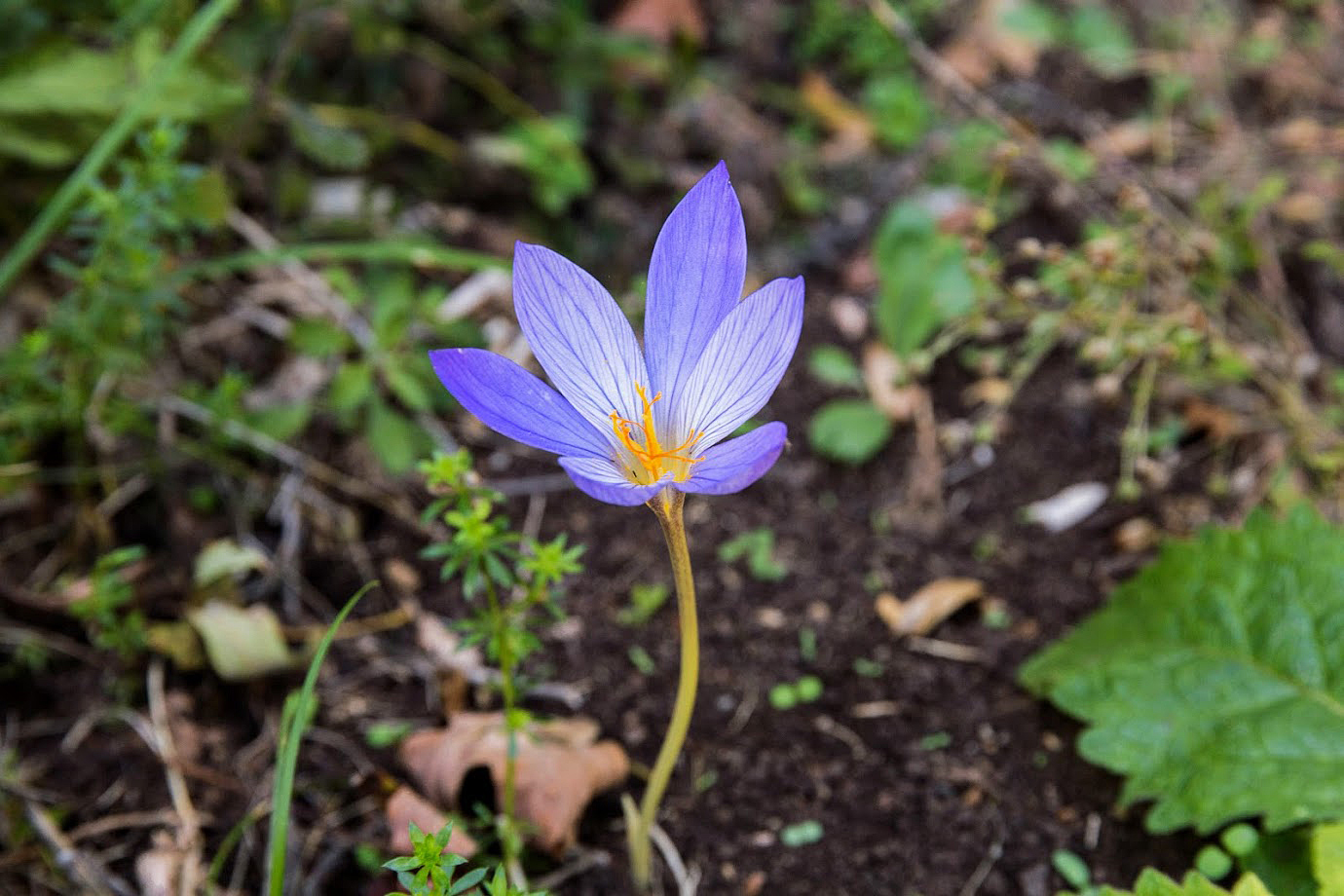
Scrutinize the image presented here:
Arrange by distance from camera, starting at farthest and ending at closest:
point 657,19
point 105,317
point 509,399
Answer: point 657,19
point 105,317
point 509,399

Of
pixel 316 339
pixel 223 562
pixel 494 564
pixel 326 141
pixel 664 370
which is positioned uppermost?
pixel 664 370

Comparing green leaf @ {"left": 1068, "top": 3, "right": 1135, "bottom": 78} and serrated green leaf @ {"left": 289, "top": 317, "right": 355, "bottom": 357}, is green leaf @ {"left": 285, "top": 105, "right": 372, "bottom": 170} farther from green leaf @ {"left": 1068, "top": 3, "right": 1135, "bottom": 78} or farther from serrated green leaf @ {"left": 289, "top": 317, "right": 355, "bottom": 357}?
green leaf @ {"left": 1068, "top": 3, "right": 1135, "bottom": 78}

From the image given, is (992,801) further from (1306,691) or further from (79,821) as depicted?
(79,821)

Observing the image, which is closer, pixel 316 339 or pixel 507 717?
pixel 507 717

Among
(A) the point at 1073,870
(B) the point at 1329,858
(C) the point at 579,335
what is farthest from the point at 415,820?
(B) the point at 1329,858

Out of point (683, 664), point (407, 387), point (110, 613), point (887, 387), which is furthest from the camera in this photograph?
point (887, 387)

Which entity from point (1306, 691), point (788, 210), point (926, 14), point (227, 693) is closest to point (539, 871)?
point (227, 693)

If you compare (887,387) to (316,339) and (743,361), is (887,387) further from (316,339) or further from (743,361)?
(743,361)

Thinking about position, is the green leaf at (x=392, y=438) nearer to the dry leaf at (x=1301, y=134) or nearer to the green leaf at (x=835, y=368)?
the green leaf at (x=835, y=368)
